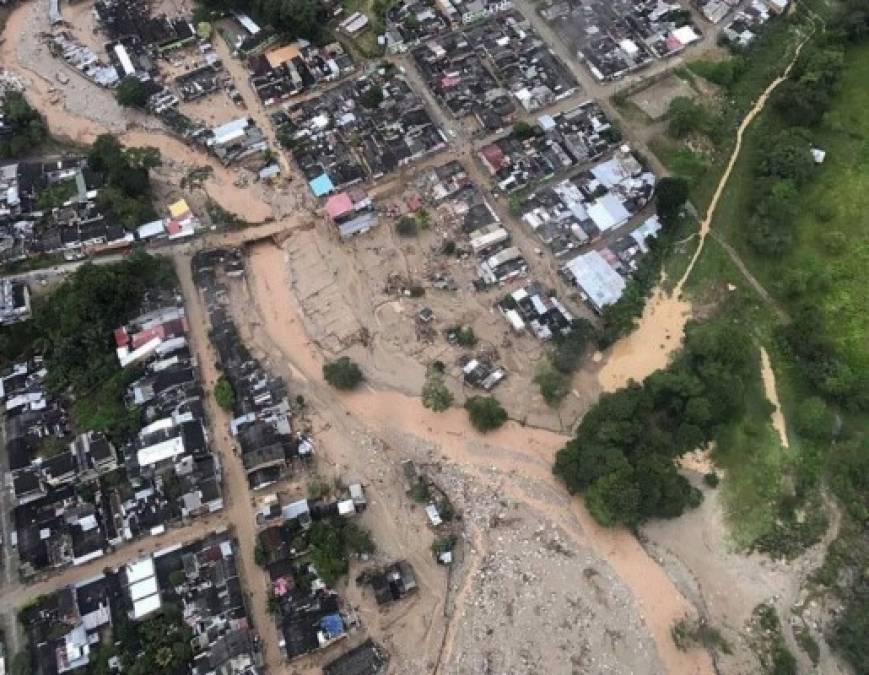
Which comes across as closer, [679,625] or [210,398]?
[679,625]

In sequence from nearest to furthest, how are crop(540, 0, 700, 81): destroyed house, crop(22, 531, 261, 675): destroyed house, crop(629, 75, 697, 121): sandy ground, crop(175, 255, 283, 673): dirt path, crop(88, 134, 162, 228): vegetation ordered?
crop(22, 531, 261, 675): destroyed house
crop(175, 255, 283, 673): dirt path
crop(88, 134, 162, 228): vegetation
crop(629, 75, 697, 121): sandy ground
crop(540, 0, 700, 81): destroyed house

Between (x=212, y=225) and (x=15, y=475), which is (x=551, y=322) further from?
(x=15, y=475)

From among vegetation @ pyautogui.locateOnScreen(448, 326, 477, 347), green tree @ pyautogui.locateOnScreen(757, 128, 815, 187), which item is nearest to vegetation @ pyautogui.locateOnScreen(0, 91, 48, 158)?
vegetation @ pyautogui.locateOnScreen(448, 326, 477, 347)

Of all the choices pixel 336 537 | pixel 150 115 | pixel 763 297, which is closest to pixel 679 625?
pixel 336 537

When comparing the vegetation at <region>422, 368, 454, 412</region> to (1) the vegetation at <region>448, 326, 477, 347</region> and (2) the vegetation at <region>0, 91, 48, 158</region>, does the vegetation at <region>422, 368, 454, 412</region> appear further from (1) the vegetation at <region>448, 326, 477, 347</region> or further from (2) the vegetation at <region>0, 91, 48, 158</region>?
(2) the vegetation at <region>0, 91, 48, 158</region>

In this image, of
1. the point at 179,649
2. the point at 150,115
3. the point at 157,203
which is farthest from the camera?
the point at 150,115

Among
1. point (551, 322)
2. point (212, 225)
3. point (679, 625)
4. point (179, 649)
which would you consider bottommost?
point (679, 625)

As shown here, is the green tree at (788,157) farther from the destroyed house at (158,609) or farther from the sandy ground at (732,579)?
the destroyed house at (158,609)
